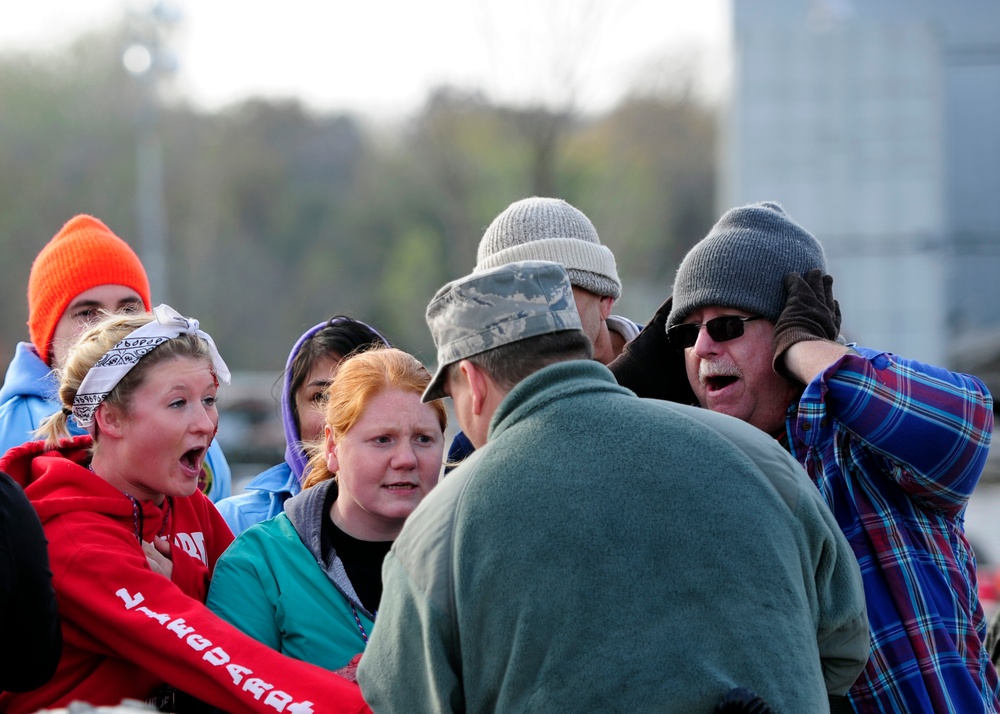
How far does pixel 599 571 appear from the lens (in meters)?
1.72

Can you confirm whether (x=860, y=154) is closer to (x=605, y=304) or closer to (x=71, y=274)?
(x=605, y=304)

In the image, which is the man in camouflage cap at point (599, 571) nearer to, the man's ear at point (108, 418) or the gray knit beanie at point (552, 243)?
the man's ear at point (108, 418)

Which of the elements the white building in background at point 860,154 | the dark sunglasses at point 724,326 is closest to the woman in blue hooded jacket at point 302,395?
the dark sunglasses at point 724,326

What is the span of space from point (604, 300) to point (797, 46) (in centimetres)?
912

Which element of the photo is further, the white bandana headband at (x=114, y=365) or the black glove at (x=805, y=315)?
the white bandana headband at (x=114, y=365)

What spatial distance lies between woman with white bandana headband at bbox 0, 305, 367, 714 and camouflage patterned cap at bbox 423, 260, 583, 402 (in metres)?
0.83

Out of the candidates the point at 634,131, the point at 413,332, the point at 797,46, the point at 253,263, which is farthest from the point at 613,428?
the point at 253,263

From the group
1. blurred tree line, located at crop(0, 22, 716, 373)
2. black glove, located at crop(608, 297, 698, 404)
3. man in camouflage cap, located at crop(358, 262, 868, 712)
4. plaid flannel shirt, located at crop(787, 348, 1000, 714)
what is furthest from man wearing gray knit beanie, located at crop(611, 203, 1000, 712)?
blurred tree line, located at crop(0, 22, 716, 373)

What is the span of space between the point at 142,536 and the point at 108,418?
1.02 ft

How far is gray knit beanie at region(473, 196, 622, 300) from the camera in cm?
321

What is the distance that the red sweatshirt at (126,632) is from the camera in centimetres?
225

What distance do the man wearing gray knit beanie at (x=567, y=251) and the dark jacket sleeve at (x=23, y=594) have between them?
147 centimetres

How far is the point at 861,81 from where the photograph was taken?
11.3 metres

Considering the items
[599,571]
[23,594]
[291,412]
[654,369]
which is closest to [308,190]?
[291,412]
